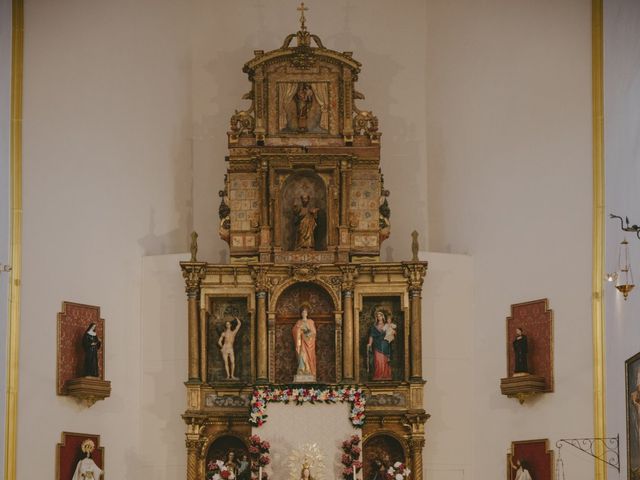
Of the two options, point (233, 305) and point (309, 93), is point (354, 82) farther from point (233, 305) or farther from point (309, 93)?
point (233, 305)

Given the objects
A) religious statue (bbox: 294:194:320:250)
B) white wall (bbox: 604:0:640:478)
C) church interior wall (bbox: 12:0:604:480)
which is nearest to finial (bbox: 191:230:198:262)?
church interior wall (bbox: 12:0:604:480)

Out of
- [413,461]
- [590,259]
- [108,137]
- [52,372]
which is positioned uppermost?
[108,137]

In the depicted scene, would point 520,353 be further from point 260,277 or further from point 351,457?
point 260,277

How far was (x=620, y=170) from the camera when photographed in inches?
973

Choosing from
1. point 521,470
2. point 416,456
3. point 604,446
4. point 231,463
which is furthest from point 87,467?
point 604,446

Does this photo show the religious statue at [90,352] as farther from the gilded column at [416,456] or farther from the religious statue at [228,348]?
the gilded column at [416,456]

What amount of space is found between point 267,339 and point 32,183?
17.9 ft

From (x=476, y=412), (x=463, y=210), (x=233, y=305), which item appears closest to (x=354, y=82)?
(x=463, y=210)

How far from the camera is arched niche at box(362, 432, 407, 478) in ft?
94.6

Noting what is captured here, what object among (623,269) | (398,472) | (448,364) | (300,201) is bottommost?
(398,472)

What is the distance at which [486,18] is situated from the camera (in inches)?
1199

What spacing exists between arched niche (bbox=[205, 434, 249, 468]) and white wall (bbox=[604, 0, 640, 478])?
7443 millimetres

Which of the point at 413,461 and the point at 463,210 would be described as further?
the point at 463,210

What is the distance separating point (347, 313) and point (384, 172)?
403 centimetres
